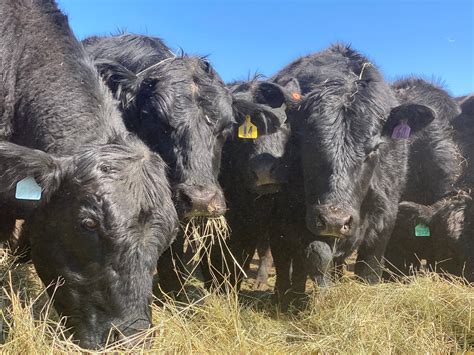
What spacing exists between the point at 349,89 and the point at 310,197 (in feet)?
3.92

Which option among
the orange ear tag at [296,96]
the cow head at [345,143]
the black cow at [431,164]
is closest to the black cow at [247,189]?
the orange ear tag at [296,96]

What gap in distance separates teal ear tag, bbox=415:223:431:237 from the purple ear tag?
140 cm

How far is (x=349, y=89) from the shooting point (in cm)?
586

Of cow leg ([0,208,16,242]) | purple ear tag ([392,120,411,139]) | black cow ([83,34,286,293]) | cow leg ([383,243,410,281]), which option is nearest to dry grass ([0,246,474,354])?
cow leg ([0,208,16,242])

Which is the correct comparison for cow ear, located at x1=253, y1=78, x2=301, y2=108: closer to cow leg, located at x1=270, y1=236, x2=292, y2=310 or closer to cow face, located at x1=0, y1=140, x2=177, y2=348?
cow leg, located at x1=270, y1=236, x2=292, y2=310

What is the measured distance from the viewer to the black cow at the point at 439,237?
618cm

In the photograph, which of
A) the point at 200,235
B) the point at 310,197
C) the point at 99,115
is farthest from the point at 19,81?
the point at 310,197

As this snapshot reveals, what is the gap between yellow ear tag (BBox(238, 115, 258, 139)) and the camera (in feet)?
19.1

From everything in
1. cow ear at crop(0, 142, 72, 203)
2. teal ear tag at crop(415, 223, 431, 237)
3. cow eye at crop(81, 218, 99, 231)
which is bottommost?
cow eye at crop(81, 218, 99, 231)

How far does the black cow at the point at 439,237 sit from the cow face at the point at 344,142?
0.99m

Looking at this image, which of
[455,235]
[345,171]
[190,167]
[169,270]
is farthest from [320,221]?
[455,235]

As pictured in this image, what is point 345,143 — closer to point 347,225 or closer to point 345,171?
point 345,171

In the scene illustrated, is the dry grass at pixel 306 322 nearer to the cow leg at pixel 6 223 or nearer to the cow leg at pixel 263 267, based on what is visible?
the cow leg at pixel 6 223

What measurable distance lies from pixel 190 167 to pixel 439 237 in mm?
3259
